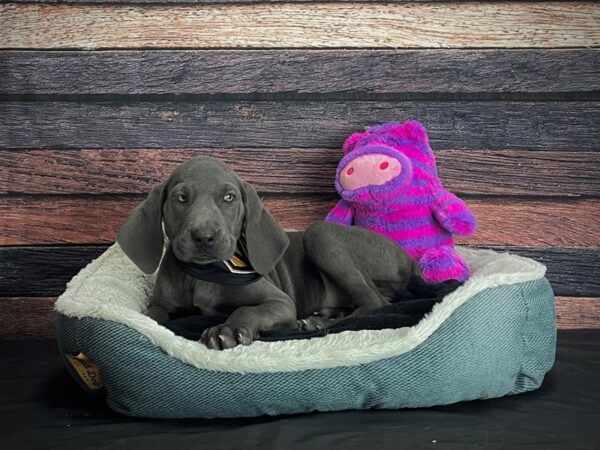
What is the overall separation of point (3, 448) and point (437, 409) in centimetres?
150

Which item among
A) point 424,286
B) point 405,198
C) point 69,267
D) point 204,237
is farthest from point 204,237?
point 69,267

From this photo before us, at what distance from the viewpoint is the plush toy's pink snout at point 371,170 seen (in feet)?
12.5

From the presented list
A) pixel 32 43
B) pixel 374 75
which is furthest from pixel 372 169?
pixel 32 43

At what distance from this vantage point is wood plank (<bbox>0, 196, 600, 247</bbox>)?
4.18m

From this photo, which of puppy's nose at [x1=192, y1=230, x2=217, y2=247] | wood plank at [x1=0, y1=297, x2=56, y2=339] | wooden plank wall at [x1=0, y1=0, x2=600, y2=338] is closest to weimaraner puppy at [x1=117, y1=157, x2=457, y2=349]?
puppy's nose at [x1=192, y1=230, x2=217, y2=247]

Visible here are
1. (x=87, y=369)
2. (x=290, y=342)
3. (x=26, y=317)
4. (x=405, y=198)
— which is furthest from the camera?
(x=26, y=317)

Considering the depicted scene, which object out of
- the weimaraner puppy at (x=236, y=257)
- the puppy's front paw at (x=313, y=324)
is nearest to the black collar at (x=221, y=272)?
the weimaraner puppy at (x=236, y=257)

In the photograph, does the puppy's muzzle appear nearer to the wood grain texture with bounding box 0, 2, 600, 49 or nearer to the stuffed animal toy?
the stuffed animal toy

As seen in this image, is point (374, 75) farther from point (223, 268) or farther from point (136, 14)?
point (223, 268)

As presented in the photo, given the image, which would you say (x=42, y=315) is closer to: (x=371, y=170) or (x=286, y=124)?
(x=286, y=124)

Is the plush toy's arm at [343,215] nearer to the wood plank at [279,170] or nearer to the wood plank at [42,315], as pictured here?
the wood plank at [279,170]

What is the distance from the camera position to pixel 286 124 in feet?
13.7

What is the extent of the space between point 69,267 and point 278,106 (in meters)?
1.43

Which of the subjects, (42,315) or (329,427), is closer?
(329,427)
